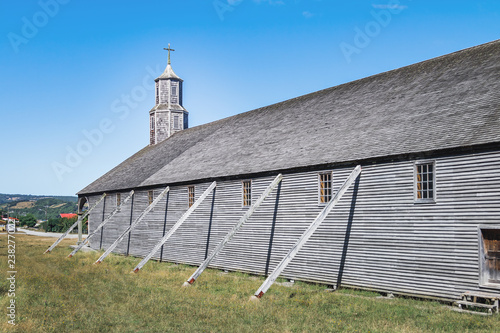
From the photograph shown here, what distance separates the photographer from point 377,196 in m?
16.7

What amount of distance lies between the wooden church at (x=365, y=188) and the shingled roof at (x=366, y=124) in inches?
3.1

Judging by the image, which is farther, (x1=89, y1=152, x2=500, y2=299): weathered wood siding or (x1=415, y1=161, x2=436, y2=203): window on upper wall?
(x1=415, y1=161, x2=436, y2=203): window on upper wall

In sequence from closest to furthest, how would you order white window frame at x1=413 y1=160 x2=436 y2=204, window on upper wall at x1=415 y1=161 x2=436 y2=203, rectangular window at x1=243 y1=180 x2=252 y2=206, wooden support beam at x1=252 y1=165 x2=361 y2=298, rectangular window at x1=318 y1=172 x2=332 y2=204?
white window frame at x1=413 y1=160 x2=436 y2=204 < window on upper wall at x1=415 y1=161 x2=436 y2=203 < wooden support beam at x1=252 y1=165 x2=361 y2=298 < rectangular window at x1=318 y1=172 x2=332 y2=204 < rectangular window at x1=243 y1=180 x2=252 y2=206

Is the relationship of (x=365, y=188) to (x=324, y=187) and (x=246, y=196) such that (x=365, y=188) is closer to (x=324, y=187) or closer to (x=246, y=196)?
(x=324, y=187)

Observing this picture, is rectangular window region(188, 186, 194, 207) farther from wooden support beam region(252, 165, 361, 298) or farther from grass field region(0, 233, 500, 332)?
wooden support beam region(252, 165, 361, 298)

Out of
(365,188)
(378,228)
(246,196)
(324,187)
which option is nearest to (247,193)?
(246,196)

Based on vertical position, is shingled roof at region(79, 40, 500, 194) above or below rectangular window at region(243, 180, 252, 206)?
above

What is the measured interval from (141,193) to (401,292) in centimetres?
1899

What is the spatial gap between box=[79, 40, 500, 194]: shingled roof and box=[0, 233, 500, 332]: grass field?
16.2ft

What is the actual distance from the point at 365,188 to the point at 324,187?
6.74ft

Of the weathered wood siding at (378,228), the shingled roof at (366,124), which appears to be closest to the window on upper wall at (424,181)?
the weathered wood siding at (378,228)

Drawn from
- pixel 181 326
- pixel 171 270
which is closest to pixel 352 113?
pixel 171 270

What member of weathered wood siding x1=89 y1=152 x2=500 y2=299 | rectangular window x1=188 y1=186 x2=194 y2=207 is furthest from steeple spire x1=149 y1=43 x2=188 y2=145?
weathered wood siding x1=89 y1=152 x2=500 y2=299

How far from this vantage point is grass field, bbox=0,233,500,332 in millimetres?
11680
